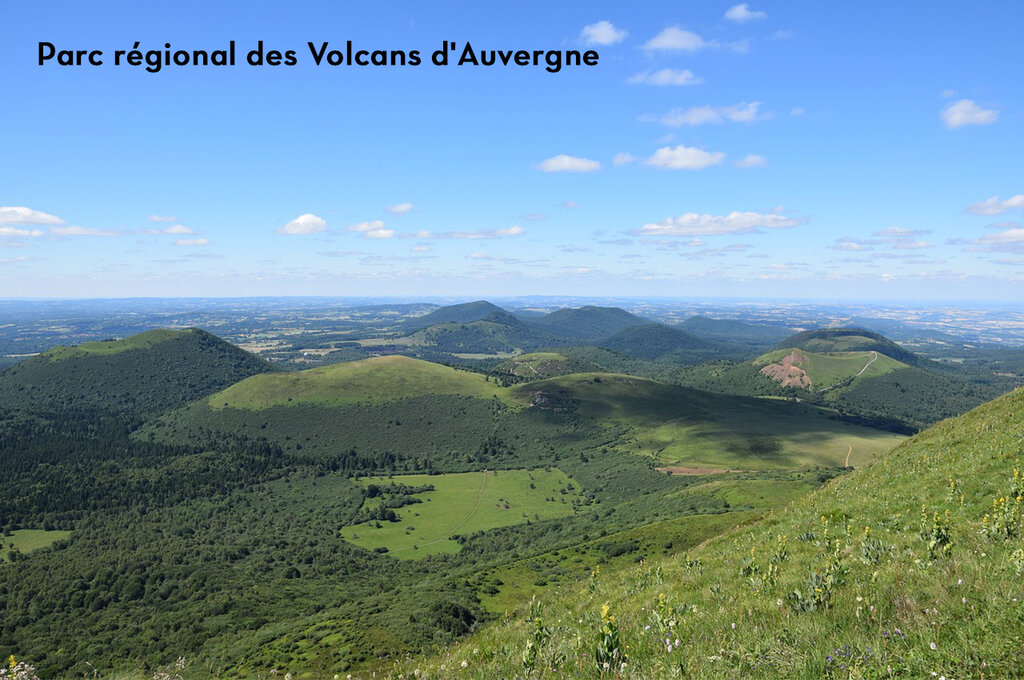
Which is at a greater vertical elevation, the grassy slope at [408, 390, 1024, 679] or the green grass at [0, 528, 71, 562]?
the grassy slope at [408, 390, 1024, 679]

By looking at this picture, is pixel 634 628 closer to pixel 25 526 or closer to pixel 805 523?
pixel 805 523

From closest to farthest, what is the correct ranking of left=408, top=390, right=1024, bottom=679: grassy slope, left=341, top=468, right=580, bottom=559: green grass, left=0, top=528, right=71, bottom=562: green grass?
1. left=408, top=390, right=1024, bottom=679: grassy slope
2. left=341, top=468, right=580, bottom=559: green grass
3. left=0, top=528, right=71, bottom=562: green grass

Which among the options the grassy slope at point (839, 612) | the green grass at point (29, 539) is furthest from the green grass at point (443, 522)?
the grassy slope at point (839, 612)

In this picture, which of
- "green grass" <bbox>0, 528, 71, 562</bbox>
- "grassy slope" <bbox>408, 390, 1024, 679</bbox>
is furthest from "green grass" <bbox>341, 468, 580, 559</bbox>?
"grassy slope" <bbox>408, 390, 1024, 679</bbox>

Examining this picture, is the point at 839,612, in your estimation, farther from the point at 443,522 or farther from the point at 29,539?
the point at 29,539

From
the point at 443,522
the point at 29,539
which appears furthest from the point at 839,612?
the point at 29,539

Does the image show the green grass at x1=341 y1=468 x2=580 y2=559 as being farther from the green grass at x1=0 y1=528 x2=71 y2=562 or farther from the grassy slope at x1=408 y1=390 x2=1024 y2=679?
the grassy slope at x1=408 y1=390 x2=1024 y2=679

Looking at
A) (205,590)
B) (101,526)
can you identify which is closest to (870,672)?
(205,590)
